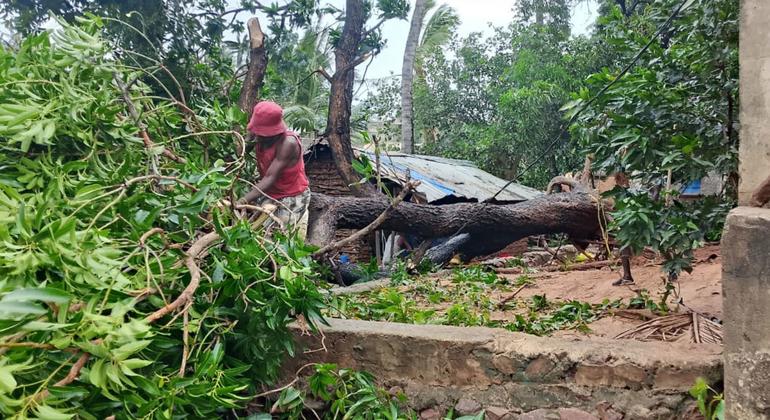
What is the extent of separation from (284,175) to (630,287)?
9.81 ft

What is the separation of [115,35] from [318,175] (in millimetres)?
5014

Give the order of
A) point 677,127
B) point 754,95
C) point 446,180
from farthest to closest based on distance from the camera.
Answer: point 446,180 < point 677,127 < point 754,95

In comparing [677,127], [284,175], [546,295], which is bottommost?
[546,295]

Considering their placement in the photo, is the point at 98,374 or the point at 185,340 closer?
the point at 98,374

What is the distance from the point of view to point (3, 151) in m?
2.75

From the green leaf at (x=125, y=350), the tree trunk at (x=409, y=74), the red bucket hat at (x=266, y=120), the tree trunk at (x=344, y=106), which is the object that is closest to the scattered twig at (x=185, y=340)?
the green leaf at (x=125, y=350)

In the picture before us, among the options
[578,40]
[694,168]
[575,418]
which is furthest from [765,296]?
[578,40]

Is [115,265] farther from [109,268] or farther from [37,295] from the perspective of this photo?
[37,295]

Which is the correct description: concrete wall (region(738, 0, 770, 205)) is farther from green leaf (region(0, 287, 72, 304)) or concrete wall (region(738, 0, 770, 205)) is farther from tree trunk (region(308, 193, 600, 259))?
tree trunk (region(308, 193, 600, 259))

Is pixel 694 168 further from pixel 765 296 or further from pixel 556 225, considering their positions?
pixel 556 225

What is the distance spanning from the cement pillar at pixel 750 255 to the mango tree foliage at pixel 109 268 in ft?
5.40

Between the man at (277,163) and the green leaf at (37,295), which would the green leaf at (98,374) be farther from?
the man at (277,163)

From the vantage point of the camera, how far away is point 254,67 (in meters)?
6.46

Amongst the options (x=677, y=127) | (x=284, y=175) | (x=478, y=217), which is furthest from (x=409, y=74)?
(x=677, y=127)
